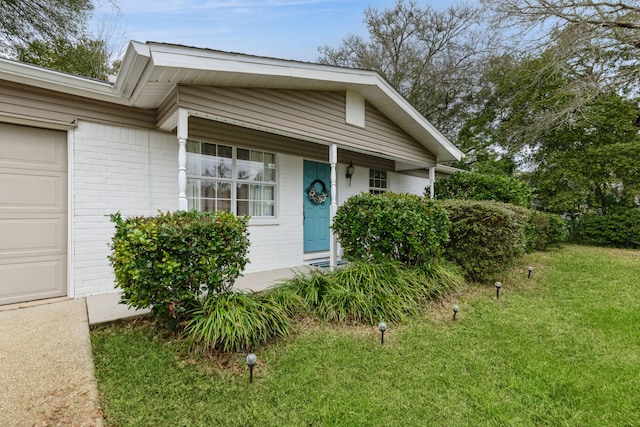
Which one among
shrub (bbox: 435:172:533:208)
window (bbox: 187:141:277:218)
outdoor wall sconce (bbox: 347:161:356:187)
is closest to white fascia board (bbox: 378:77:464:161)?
shrub (bbox: 435:172:533:208)

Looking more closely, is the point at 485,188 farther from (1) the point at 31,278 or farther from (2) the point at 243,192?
(1) the point at 31,278

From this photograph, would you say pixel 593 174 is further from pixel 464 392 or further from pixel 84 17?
pixel 84 17

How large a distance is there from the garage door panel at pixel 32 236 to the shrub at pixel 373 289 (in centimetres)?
301

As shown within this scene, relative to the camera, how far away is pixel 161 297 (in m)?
2.80

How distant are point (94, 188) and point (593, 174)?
46.1 ft

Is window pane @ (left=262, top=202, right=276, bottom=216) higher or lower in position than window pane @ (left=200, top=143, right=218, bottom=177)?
lower

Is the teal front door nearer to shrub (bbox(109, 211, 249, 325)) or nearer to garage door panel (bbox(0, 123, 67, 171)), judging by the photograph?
shrub (bbox(109, 211, 249, 325))

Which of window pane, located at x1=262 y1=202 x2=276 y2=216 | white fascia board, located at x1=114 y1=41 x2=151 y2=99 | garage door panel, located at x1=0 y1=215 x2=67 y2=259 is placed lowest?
garage door panel, located at x1=0 y1=215 x2=67 y2=259

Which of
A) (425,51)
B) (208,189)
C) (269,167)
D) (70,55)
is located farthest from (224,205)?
(425,51)

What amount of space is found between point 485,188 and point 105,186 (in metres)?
8.25

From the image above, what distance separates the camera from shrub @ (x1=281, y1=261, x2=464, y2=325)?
362cm

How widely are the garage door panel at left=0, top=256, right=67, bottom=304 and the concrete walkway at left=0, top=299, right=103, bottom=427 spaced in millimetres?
352

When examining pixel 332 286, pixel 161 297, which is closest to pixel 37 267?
pixel 161 297

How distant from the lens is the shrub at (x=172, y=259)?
8.84ft
